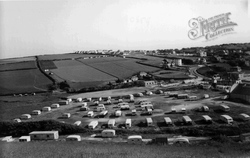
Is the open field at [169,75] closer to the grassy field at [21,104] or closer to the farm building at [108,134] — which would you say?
the grassy field at [21,104]

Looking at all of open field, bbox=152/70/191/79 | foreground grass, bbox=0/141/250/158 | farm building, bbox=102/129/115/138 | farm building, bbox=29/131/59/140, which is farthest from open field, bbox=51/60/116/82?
foreground grass, bbox=0/141/250/158

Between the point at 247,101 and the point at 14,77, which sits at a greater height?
the point at 14,77

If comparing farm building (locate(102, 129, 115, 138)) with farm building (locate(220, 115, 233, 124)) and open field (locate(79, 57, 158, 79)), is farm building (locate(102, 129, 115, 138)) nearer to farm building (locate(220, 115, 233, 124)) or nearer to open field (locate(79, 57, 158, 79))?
farm building (locate(220, 115, 233, 124))

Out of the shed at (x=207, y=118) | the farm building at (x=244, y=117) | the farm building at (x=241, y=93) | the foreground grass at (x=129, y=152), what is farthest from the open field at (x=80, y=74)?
the foreground grass at (x=129, y=152)

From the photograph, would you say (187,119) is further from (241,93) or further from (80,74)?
(80,74)

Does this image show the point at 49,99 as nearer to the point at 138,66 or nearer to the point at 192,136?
the point at 192,136

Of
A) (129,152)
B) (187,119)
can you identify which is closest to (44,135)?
(129,152)

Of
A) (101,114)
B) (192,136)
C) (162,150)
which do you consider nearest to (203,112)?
(192,136)

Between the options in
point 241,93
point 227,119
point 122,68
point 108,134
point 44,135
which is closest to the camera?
point 44,135
